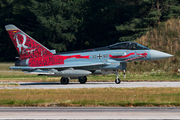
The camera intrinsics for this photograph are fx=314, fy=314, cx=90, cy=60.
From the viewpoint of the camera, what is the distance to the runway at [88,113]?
1067 cm

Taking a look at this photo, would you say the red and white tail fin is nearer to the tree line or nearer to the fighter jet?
the fighter jet

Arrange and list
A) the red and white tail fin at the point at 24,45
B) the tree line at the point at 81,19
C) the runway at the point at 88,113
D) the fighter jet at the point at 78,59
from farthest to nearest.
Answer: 1. the tree line at the point at 81,19
2. the red and white tail fin at the point at 24,45
3. the fighter jet at the point at 78,59
4. the runway at the point at 88,113

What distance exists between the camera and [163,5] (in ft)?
185

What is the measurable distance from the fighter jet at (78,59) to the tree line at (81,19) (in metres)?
28.8

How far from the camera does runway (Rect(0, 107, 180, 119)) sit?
10672 millimetres

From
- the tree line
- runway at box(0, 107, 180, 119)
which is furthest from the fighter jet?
the tree line

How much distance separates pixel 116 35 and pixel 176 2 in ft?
42.7

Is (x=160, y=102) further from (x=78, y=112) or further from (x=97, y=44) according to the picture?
(x=97, y=44)

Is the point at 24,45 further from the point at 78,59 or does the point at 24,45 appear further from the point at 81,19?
the point at 81,19

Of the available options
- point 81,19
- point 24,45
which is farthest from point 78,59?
point 81,19

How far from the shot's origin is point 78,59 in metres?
26.5

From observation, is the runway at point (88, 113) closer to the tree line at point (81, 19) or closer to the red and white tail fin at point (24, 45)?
the red and white tail fin at point (24, 45)

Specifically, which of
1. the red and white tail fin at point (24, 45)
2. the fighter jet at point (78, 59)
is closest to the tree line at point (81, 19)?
the fighter jet at point (78, 59)

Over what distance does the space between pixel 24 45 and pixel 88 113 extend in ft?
54.2
